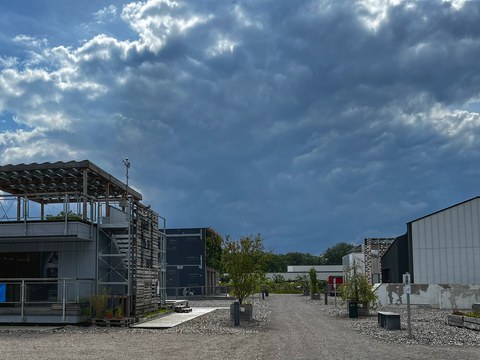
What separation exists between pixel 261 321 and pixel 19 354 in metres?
12.1

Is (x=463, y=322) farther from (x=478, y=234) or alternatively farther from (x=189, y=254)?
(x=189, y=254)

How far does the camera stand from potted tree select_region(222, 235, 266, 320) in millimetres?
25234

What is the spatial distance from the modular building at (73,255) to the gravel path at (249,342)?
6.88ft

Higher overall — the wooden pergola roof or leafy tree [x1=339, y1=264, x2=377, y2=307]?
the wooden pergola roof

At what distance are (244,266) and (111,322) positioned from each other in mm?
6079

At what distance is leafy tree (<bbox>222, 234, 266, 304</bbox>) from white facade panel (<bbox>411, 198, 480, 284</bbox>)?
1524 centimetres

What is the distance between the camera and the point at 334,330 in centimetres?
2083

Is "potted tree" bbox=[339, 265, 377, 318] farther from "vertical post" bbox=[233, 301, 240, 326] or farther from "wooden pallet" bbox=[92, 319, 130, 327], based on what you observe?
"wooden pallet" bbox=[92, 319, 130, 327]

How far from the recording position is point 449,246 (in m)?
36.3

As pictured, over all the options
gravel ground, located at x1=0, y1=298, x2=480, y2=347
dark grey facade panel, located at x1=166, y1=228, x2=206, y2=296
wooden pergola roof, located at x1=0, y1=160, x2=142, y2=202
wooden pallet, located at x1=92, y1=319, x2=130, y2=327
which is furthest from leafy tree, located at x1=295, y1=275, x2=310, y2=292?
wooden pallet, located at x1=92, y1=319, x2=130, y2=327

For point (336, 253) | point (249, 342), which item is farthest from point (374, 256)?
point (336, 253)

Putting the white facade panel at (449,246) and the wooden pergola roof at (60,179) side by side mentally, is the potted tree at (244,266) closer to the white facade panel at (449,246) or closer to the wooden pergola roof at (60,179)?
the wooden pergola roof at (60,179)

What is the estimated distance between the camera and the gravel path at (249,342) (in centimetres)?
1445

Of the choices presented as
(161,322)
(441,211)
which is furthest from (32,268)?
(441,211)
